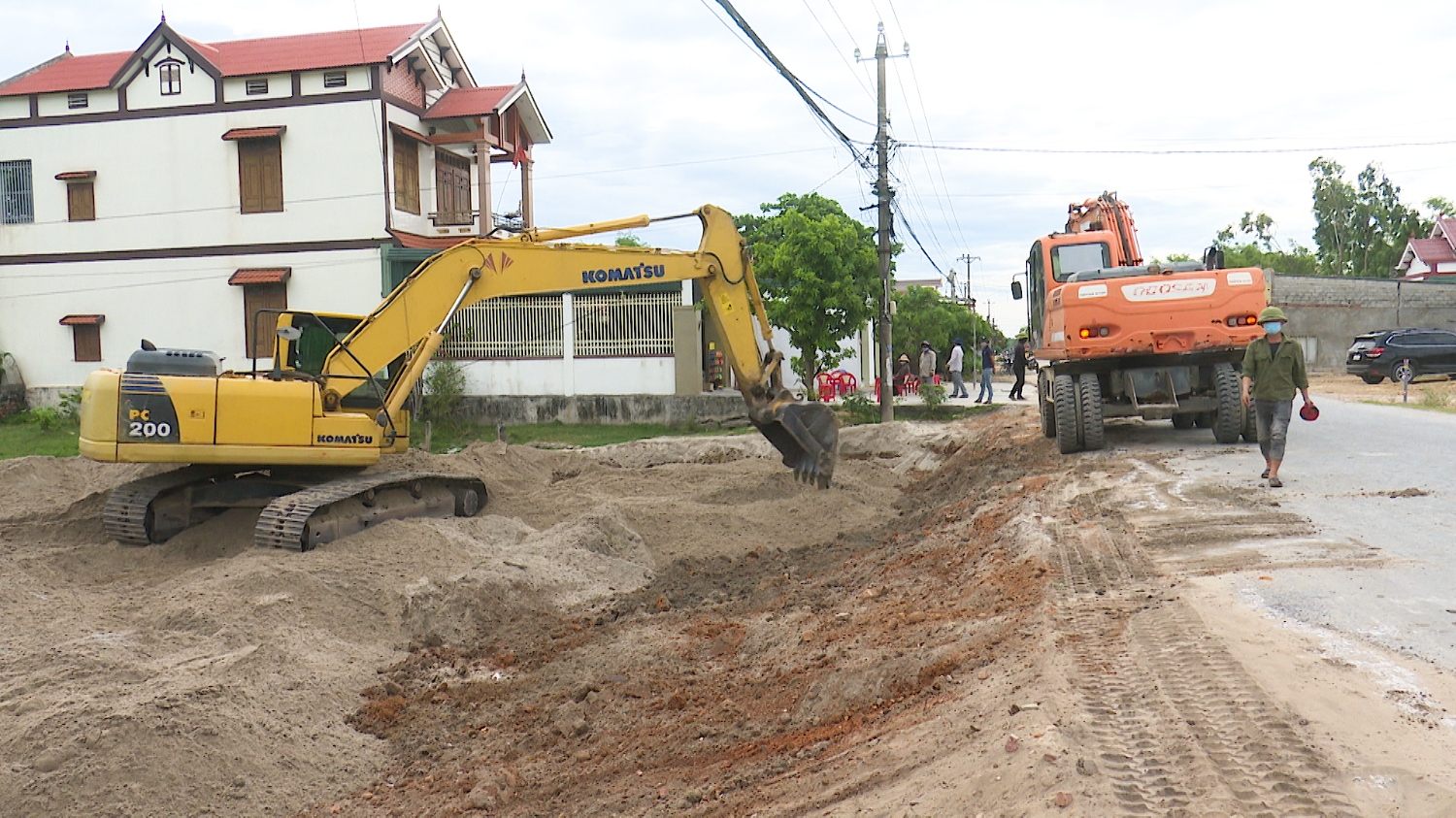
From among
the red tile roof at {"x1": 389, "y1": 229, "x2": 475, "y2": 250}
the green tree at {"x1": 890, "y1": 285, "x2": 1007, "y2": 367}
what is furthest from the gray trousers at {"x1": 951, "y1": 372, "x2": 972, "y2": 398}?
the red tile roof at {"x1": 389, "y1": 229, "x2": 475, "y2": 250}

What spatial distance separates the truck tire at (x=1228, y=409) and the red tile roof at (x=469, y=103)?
1781 centimetres

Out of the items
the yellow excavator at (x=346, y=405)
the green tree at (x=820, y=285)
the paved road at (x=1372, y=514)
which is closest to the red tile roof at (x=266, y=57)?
the green tree at (x=820, y=285)

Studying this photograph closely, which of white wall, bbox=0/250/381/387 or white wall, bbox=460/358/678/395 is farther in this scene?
white wall, bbox=0/250/381/387

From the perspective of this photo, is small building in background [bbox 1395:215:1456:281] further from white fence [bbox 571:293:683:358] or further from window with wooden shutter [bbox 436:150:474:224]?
window with wooden shutter [bbox 436:150:474:224]

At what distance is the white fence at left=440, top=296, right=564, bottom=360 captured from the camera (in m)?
22.2

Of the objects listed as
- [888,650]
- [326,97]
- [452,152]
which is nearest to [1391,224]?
[452,152]

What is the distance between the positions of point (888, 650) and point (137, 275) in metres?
23.9

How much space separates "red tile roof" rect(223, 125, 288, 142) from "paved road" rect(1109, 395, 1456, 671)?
60.4ft

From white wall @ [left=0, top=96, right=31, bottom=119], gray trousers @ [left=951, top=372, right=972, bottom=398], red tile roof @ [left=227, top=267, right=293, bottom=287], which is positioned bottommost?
gray trousers @ [left=951, top=372, right=972, bottom=398]

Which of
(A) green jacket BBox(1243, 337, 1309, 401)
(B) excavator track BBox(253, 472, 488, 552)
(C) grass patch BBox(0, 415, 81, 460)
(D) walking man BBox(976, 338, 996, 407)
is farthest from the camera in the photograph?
(D) walking man BBox(976, 338, 996, 407)

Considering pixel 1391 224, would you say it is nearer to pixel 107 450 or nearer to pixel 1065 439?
pixel 1065 439

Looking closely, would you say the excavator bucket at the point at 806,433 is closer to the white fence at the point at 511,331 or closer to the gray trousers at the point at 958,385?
the white fence at the point at 511,331

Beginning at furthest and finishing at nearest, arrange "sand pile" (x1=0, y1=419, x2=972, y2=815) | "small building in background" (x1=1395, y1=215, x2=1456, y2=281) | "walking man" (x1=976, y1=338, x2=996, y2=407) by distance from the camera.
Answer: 1. "small building in background" (x1=1395, y1=215, x2=1456, y2=281)
2. "walking man" (x1=976, y1=338, x2=996, y2=407)
3. "sand pile" (x1=0, y1=419, x2=972, y2=815)

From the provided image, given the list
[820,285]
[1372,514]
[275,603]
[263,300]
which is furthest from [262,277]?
[1372,514]
